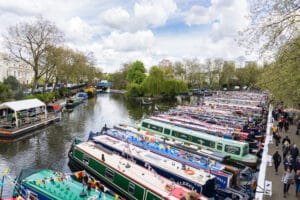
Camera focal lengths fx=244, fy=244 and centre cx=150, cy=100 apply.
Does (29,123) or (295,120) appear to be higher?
(295,120)

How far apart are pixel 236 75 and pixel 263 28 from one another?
89.9 meters

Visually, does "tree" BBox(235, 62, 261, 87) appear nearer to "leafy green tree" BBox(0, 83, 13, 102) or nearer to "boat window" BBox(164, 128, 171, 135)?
"boat window" BBox(164, 128, 171, 135)

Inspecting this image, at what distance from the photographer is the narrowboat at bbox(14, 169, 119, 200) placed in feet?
36.0

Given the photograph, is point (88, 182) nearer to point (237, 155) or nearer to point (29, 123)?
point (237, 155)

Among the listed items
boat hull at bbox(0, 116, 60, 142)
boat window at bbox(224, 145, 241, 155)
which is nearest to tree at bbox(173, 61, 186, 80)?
boat hull at bbox(0, 116, 60, 142)

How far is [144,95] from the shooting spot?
70250 mm

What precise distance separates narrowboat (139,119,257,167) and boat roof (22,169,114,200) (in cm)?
1294

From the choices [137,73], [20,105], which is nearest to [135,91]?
[137,73]

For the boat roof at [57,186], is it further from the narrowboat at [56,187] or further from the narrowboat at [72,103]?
the narrowboat at [72,103]

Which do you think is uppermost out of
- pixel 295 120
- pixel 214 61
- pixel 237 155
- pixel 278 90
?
pixel 214 61

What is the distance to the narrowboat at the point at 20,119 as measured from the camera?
2657cm

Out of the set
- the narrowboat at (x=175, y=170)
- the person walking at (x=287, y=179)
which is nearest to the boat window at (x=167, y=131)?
the narrowboat at (x=175, y=170)

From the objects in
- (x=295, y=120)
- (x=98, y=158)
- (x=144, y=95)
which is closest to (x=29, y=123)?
(x=98, y=158)

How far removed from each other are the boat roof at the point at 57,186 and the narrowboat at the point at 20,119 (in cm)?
1617
